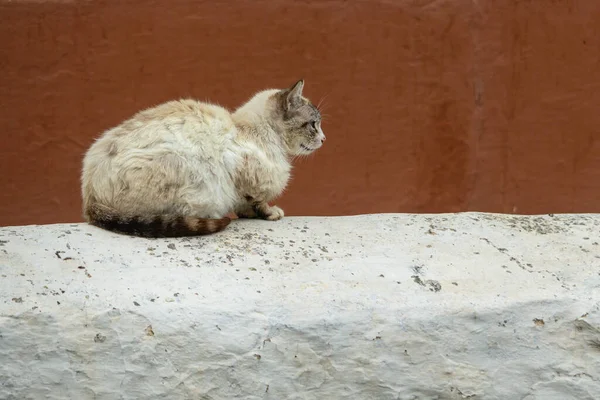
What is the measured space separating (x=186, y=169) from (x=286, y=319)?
3.32ft

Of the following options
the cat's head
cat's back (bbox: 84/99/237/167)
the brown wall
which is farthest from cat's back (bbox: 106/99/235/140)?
the brown wall

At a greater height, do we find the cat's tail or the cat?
the cat

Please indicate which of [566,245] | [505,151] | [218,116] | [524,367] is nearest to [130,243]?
[218,116]

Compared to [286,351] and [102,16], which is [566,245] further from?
[102,16]

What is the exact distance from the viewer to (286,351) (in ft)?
12.5

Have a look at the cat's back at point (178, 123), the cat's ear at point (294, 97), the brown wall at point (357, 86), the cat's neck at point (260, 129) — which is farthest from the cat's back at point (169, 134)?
the brown wall at point (357, 86)

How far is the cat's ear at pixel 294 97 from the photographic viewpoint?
4984 mm

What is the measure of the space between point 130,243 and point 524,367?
5.97 ft

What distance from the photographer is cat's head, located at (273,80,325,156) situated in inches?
199

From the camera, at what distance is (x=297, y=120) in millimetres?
5078

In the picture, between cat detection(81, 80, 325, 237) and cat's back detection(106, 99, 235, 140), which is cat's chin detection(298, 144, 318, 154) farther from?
cat's back detection(106, 99, 235, 140)

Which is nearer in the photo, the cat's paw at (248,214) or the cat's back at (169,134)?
the cat's back at (169,134)

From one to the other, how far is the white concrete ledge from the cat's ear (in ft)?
2.97

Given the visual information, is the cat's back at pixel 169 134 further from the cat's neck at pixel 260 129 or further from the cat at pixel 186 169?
the cat's neck at pixel 260 129
